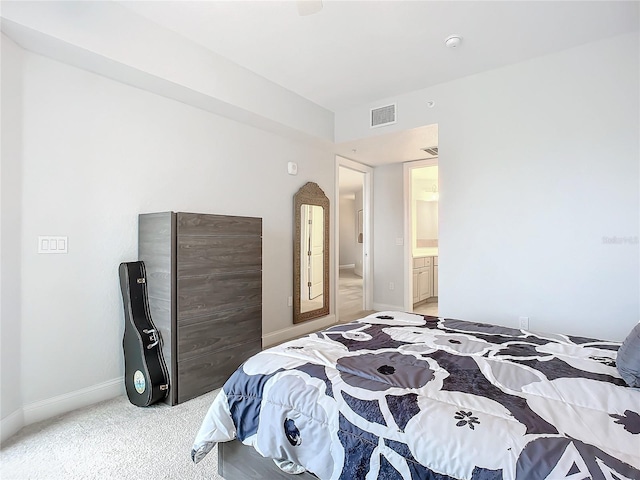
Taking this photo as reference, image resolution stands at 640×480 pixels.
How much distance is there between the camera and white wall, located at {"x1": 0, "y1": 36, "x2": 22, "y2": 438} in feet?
6.85

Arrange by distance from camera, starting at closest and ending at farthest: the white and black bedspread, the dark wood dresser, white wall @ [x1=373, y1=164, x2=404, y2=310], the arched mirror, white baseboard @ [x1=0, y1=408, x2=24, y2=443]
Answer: the white and black bedspread, white baseboard @ [x1=0, y1=408, x2=24, y2=443], the dark wood dresser, the arched mirror, white wall @ [x1=373, y1=164, x2=404, y2=310]

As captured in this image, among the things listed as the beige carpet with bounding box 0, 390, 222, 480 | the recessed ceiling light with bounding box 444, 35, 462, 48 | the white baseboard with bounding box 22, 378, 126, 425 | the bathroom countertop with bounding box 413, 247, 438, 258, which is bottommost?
the beige carpet with bounding box 0, 390, 222, 480

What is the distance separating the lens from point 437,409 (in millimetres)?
1153

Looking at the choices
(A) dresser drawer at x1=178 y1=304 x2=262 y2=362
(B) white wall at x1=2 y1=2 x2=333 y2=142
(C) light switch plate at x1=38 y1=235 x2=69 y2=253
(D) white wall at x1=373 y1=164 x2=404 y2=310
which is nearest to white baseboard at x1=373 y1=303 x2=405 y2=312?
(D) white wall at x1=373 y1=164 x2=404 y2=310

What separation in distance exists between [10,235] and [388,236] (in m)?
4.50

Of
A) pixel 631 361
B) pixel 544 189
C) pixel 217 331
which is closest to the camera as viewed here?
pixel 631 361

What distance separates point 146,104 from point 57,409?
229 centimetres

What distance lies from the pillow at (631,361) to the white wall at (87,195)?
2.96 metres

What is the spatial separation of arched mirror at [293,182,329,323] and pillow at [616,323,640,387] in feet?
10.5

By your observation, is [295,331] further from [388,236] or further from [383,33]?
[383,33]

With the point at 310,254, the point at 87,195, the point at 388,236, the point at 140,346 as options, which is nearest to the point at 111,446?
the point at 140,346

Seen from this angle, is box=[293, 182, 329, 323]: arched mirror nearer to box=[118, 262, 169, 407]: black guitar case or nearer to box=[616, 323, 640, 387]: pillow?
box=[118, 262, 169, 407]: black guitar case

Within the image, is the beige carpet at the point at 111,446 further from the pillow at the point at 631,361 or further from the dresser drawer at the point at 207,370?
the pillow at the point at 631,361

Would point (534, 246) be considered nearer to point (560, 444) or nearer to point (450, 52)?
point (450, 52)
